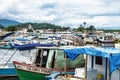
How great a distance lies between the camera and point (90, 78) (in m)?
14.3

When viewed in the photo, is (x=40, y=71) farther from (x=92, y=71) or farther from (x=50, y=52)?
(x=92, y=71)

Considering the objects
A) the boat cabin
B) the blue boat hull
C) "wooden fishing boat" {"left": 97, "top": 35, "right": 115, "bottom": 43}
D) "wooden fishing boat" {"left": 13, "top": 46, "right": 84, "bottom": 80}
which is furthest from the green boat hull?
"wooden fishing boat" {"left": 97, "top": 35, "right": 115, "bottom": 43}

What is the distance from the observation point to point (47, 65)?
63.6 feet

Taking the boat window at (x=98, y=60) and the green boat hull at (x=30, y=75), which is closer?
the boat window at (x=98, y=60)

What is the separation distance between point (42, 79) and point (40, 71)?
693 millimetres

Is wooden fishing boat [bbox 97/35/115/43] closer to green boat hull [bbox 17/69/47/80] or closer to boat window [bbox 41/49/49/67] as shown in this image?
boat window [bbox 41/49/49/67]

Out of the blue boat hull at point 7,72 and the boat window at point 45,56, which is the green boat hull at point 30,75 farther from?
the blue boat hull at point 7,72

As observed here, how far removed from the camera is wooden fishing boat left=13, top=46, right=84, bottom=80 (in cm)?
1825

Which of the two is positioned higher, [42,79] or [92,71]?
[92,71]

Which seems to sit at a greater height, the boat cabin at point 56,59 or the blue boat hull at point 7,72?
the boat cabin at point 56,59

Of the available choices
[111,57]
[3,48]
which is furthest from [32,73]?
[3,48]

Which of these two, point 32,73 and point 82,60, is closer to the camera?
point 32,73

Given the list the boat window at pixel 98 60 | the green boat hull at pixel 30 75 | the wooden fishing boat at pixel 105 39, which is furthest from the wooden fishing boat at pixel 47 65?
the wooden fishing boat at pixel 105 39

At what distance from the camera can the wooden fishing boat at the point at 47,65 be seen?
18.2 m
